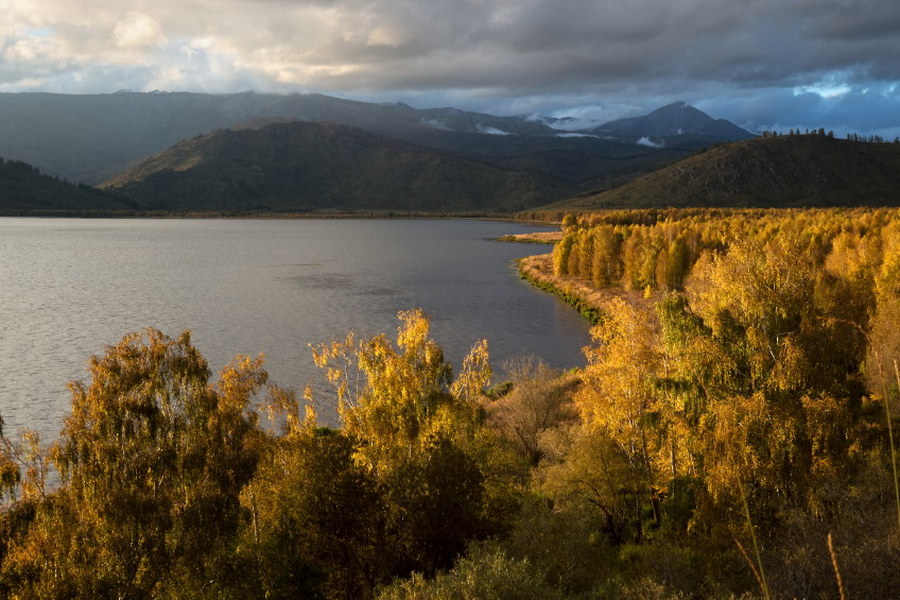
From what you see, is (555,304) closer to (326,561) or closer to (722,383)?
(722,383)

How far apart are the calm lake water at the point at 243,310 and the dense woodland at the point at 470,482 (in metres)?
26.5

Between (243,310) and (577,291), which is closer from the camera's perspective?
(243,310)

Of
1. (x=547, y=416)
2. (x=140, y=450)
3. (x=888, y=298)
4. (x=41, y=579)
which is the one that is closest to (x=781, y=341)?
(x=547, y=416)

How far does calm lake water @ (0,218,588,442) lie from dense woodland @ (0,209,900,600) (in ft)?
87.0

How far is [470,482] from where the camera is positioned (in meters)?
29.1

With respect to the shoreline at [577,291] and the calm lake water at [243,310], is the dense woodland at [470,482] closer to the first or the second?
the calm lake water at [243,310]

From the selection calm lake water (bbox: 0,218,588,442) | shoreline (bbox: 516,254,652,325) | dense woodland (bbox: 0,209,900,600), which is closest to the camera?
dense woodland (bbox: 0,209,900,600)

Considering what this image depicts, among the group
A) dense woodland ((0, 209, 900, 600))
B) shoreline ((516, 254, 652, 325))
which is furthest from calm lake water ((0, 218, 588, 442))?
dense woodland ((0, 209, 900, 600))

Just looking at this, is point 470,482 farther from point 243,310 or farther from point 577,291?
point 577,291

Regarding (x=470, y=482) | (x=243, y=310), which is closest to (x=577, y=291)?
(x=243, y=310)

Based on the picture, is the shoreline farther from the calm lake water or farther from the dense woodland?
the dense woodland

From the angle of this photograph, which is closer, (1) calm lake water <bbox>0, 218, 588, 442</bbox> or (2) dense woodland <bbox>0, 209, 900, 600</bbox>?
(2) dense woodland <bbox>0, 209, 900, 600</bbox>

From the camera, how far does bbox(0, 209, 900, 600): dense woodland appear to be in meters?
23.9

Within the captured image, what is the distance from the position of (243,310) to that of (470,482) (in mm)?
80368
